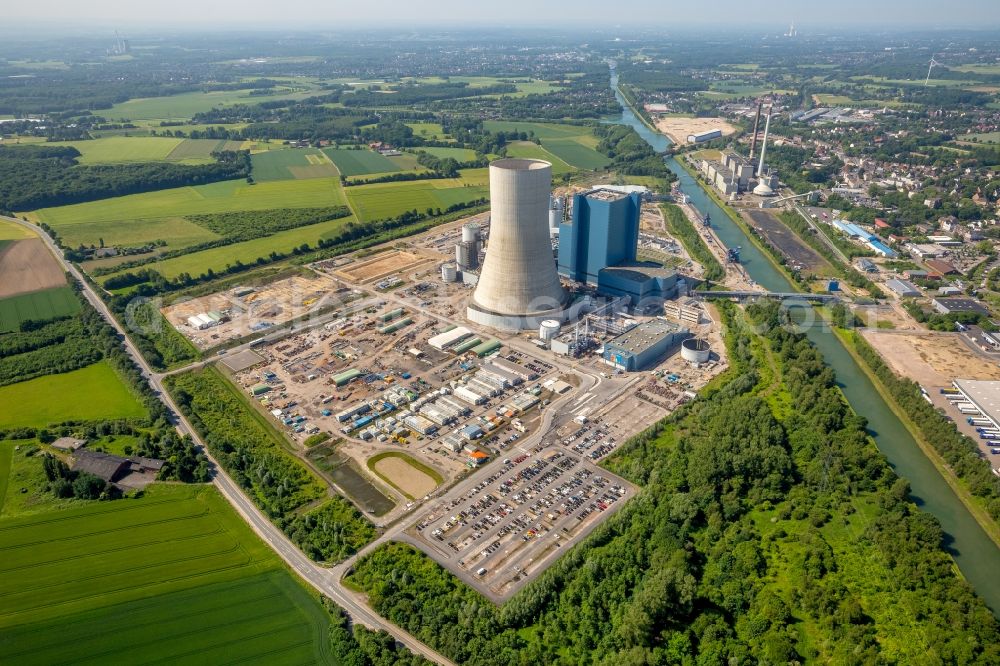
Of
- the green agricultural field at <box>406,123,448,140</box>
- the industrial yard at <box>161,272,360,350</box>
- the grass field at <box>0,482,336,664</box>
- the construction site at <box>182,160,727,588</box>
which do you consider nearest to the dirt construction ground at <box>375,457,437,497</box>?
the construction site at <box>182,160,727,588</box>

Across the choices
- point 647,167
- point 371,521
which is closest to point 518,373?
point 371,521

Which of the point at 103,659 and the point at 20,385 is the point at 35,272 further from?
the point at 103,659

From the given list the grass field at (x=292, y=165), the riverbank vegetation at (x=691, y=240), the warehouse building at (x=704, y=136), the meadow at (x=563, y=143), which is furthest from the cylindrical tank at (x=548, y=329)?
the warehouse building at (x=704, y=136)

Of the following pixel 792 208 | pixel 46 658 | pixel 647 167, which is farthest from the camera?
pixel 647 167

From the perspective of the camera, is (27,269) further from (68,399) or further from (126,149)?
(126,149)

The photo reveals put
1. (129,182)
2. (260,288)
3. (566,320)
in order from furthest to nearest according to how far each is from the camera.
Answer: (129,182) < (260,288) < (566,320)

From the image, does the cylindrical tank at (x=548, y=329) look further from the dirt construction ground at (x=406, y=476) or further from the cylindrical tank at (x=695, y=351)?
the dirt construction ground at (x=406, y=476)
